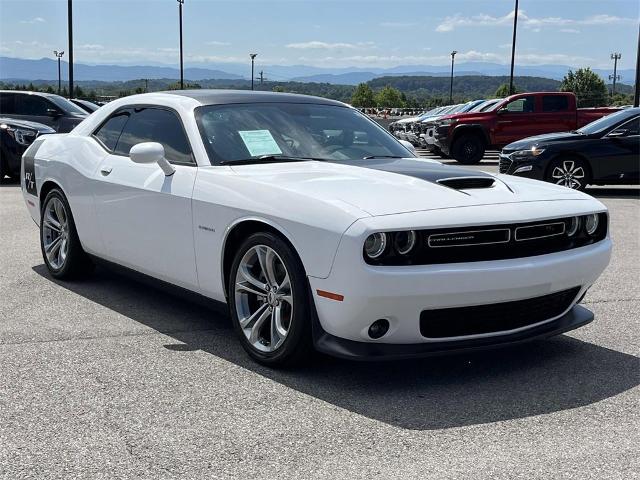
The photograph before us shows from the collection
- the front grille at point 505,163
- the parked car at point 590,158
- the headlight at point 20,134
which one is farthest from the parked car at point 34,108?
the parked car at point 590,158

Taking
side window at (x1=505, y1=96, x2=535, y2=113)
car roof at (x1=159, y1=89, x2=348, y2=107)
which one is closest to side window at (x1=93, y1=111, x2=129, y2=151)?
car roof at (x1=159, y1=89, x2=348, y2=107)

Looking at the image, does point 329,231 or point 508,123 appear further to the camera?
point 508,123

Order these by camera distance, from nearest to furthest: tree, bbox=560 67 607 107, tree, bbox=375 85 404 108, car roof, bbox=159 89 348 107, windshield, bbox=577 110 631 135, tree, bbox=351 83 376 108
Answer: car roof, bbox=159 89 348 107 < windshield, bbox=577 110 631 135 < tree, bbox=560 67 607 107 < tree, bbox=351 83 376 108 < tree, bbox=375 85 404 108

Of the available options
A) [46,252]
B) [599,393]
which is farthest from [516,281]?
[46,252]

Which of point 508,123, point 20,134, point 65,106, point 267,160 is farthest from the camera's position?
point 508,123

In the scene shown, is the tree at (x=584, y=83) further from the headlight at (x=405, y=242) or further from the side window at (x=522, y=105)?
the headlight at (x=405, y=242)

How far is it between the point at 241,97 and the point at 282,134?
49cm

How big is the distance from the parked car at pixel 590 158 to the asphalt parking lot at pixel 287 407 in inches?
321

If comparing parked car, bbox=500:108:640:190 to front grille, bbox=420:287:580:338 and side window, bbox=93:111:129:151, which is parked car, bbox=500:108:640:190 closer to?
side window, bbox=93:111:129:151

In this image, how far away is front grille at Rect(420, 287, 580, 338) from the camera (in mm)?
3893

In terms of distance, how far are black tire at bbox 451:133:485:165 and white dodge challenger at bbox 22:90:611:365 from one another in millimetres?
15364

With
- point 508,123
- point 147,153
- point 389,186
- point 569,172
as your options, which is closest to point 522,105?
point 508,123

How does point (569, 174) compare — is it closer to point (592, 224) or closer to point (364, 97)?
point (592, 224)

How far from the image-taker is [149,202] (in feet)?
16.4
